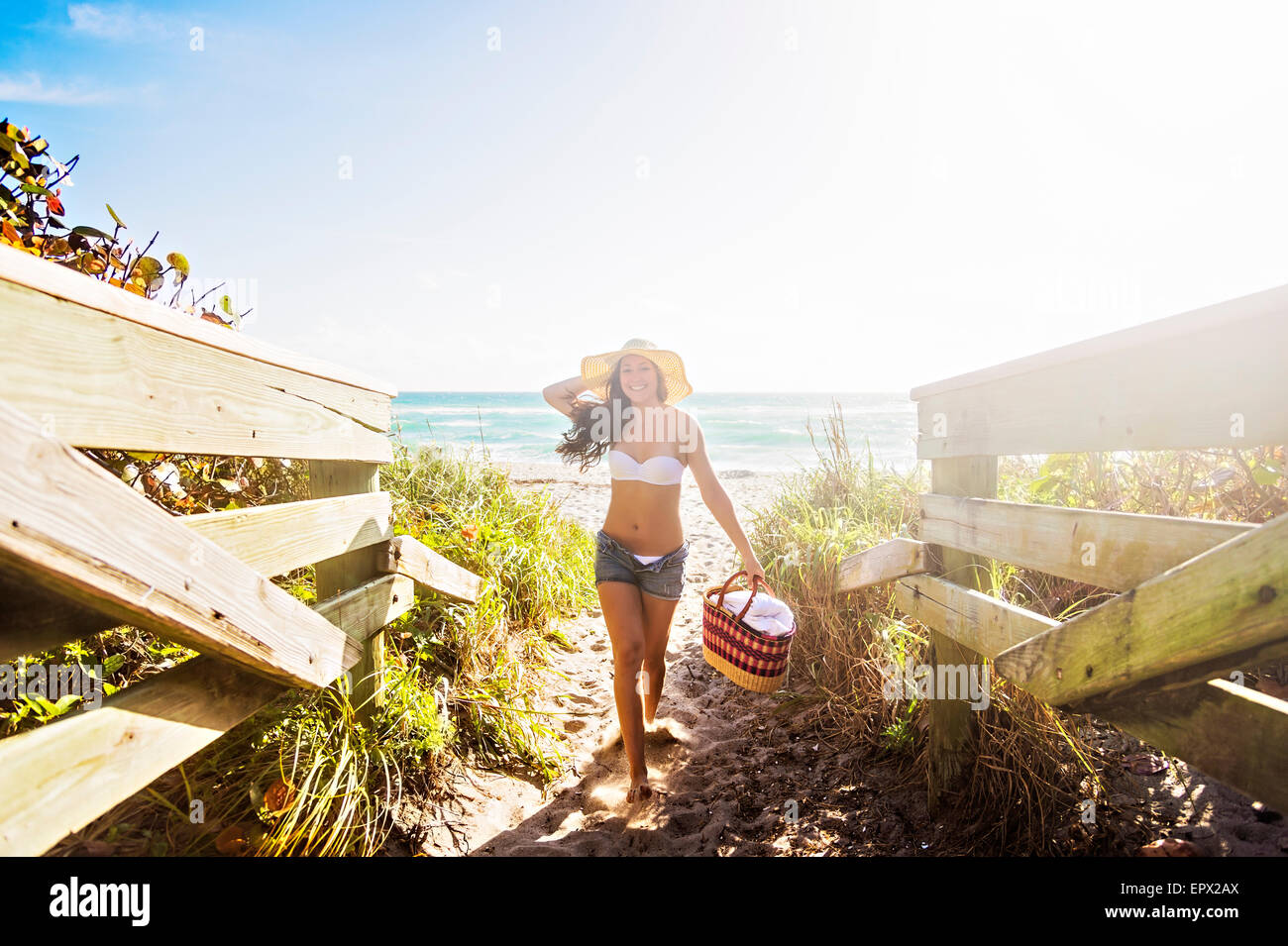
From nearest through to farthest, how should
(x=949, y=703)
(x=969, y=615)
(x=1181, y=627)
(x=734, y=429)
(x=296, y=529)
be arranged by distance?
(x=1181, y=627), (x=296, y=529), (x=969, y=615), (x=949, y=703), (x=734, y=429)

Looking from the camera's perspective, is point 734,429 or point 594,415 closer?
point 594,415

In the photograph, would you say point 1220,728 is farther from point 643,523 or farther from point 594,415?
point 594,415

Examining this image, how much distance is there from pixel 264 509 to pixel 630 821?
2.22 m

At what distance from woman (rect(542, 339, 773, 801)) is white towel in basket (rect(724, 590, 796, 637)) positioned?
6.3 inches

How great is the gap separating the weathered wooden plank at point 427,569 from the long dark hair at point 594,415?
100cm

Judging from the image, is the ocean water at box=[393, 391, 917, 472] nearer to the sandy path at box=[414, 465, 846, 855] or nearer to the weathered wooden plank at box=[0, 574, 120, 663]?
the sandy path at box=[414, 465, 846, 855]

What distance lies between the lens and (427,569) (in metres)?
3.24

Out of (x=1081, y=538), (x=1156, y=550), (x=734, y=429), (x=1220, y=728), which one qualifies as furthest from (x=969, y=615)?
(x=734, y=429)

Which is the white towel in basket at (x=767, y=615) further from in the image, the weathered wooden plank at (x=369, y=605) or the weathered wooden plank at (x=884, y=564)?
the weathered wooden plank at (x=369, y=605)

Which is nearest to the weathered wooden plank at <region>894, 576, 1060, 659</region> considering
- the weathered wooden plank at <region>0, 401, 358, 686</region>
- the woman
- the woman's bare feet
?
the woman

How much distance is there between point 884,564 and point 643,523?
1.27 meters

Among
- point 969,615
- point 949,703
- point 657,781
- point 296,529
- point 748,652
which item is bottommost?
point 657,781
